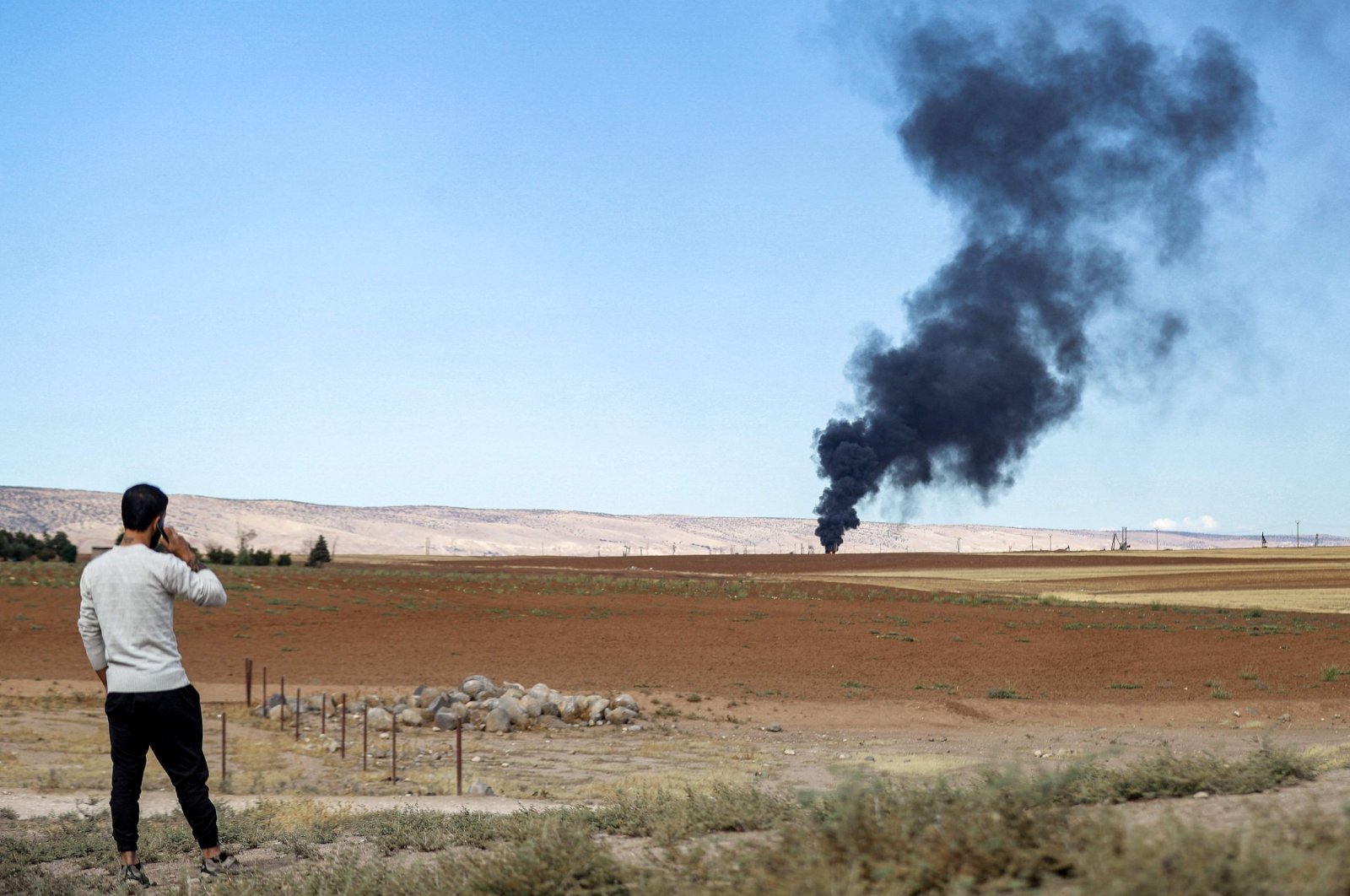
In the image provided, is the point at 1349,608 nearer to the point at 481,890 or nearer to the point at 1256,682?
the point at 1256,682

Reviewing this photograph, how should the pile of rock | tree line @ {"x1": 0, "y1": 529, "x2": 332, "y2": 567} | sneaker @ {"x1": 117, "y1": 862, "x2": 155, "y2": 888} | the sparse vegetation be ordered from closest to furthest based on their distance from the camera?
the sparse vegetation
sneaker @ {"x1": 117, "y1": 862, "x2": 155, "y2": 888}
the pile of rock
tree line @ {"x1": 0, "y1": 529, "x2": 332, "y2": 567}

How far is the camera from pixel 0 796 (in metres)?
12.0

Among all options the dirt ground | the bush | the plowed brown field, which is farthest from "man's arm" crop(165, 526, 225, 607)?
the bush

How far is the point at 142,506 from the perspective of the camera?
20.6 feet

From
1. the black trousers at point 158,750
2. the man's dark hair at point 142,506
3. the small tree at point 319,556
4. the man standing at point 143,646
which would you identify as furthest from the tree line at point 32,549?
the man's dark hair at point 142,506

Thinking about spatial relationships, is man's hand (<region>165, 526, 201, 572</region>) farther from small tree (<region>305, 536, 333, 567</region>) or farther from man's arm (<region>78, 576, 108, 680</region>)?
small tree (<region>305, 536, 333, 567</region>)

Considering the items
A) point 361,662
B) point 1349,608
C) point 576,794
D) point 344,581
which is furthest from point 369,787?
point 344,581

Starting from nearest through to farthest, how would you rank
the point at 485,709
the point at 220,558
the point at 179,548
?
the point at 179,548 → the point at 485,709 → the point at 220,558

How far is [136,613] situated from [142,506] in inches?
22.4

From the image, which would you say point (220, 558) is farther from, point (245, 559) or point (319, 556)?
point (319, 556)

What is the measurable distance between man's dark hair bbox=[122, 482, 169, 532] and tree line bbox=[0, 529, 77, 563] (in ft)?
228

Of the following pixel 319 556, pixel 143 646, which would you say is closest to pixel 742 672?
pixel 143 646

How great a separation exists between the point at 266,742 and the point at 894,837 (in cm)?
1455

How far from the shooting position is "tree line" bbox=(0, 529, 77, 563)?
68.9m
